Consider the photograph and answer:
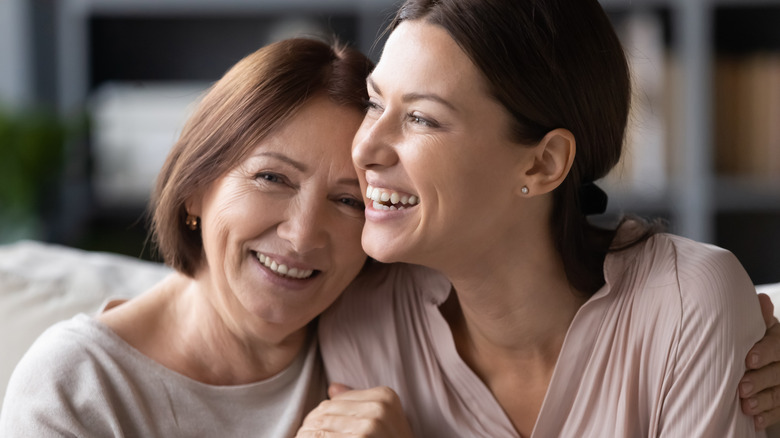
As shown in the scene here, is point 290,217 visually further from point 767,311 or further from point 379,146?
point 767,311

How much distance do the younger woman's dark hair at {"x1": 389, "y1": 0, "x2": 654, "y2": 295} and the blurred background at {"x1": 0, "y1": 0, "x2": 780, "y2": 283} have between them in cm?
176

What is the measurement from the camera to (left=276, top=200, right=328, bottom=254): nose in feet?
4.13

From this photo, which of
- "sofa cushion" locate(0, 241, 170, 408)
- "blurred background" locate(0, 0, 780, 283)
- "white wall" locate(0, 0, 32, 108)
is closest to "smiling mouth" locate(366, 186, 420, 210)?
"sofa cushion" locate(0, 241, 170, 408)

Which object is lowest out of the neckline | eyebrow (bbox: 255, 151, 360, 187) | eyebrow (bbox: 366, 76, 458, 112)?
the neckline

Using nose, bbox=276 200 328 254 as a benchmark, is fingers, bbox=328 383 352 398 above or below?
below

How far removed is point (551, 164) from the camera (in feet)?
4.07

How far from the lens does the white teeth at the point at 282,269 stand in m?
1.30

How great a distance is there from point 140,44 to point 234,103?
7.92 ft

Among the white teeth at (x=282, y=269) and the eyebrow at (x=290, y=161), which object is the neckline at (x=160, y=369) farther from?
the eyebrow at (x=290, y=161)

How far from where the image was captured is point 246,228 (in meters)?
1.27

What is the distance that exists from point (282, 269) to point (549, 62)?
485 millimetres

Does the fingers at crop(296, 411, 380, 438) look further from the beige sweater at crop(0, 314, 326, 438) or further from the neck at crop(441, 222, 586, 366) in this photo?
the neck at crop(441, 222, 586, 366)

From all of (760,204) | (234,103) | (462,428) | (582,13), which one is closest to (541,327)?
(462,428)

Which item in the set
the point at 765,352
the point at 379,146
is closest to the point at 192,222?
the point at 379,146
